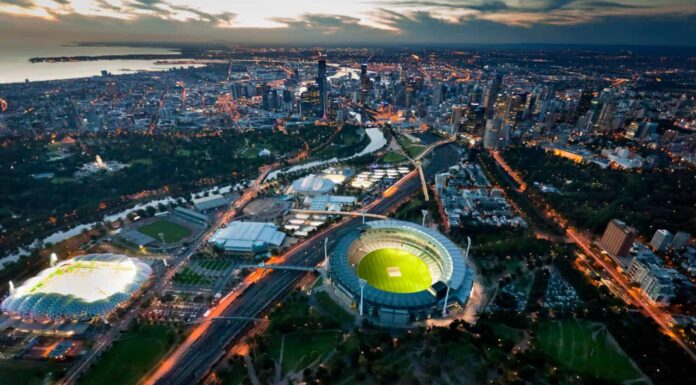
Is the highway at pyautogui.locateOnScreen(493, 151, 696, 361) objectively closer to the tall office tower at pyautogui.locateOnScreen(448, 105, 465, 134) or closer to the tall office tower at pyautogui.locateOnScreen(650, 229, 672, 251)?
the tall office tower at pyautogui.locateOnScreen(650, 229, 672, 251)

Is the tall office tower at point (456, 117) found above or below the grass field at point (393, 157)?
above

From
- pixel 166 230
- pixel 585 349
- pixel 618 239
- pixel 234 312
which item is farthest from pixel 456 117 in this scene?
pixel 234 312

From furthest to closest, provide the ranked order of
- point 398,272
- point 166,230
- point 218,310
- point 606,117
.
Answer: point 606,117, point 166,230, point 398,272, point 218,310

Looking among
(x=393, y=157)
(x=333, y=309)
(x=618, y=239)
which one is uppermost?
(x=618, y=239)

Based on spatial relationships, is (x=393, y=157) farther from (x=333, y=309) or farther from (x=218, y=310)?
(x=218, y=310)

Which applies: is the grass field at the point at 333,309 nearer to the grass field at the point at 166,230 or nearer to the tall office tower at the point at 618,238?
the grass field at the point at 166,230

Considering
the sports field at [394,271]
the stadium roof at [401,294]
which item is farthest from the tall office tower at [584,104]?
the sports field at [394,271]
